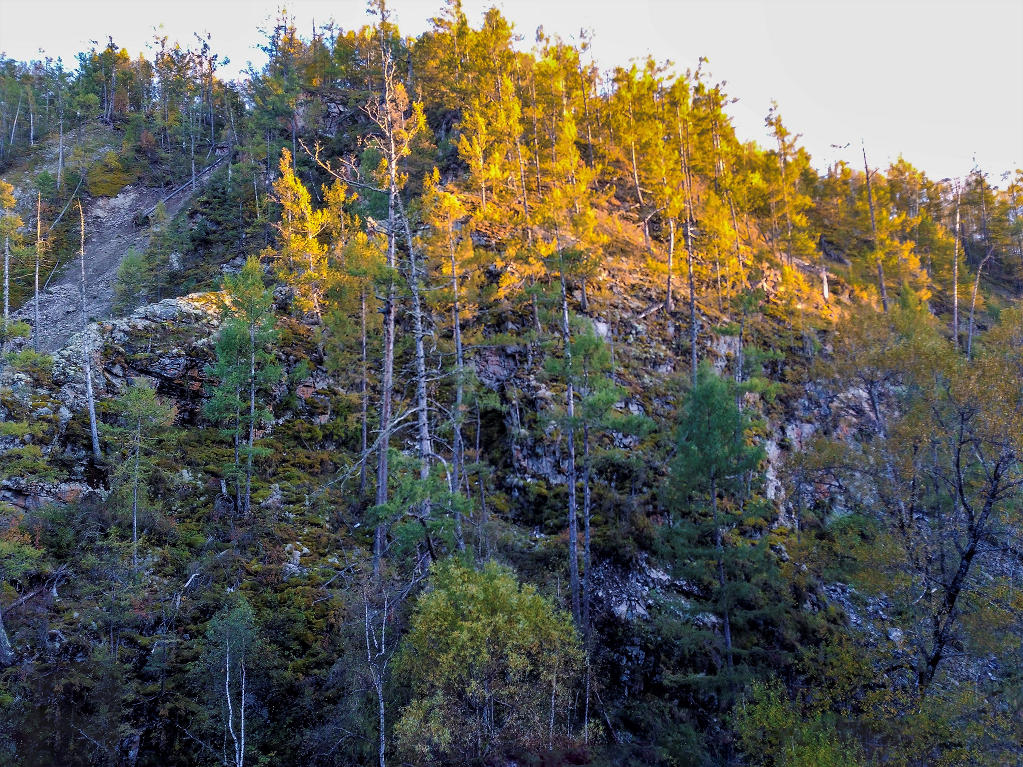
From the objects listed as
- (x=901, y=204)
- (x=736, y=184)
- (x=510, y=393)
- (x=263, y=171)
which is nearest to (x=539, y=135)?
(x=736, y=184)

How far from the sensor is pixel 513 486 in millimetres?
22109

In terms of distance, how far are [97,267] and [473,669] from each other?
51220 millimetres

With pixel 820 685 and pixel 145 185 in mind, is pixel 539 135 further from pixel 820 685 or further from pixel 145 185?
pixel 145 185

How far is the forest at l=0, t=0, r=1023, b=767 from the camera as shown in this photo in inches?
497

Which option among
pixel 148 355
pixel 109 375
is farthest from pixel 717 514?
pixel 109 375

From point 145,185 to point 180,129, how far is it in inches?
384

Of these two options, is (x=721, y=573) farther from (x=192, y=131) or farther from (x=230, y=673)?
(x=192, y=131)

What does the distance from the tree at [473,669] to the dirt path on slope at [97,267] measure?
3415cm

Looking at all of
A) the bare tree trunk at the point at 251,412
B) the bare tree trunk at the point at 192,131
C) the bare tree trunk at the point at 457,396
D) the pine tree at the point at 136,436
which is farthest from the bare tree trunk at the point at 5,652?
the bare tree trunk at the point at 192,131

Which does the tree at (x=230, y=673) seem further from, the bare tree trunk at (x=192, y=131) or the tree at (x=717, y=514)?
the bare tree trunk at (x=192, y=131)

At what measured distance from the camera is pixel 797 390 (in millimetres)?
30094

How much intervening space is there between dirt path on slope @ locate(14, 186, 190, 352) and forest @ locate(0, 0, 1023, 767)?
36.4 inches

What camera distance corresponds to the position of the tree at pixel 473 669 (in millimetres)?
11045

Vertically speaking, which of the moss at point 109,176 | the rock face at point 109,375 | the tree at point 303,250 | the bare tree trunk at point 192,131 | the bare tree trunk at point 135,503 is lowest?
the bare tree trunk at point 135,503
